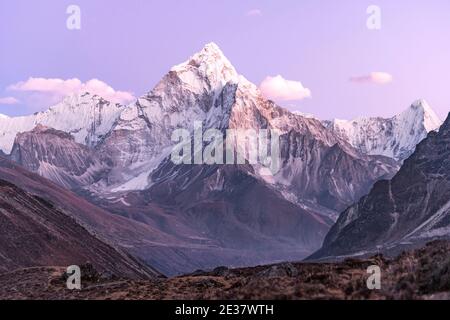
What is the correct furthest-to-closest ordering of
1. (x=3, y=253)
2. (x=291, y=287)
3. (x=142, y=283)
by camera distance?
(x=3, y=253) < (x=142, y=283) < (x=291, y=287)

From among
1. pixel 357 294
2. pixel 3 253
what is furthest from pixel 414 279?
pixel 3 253
